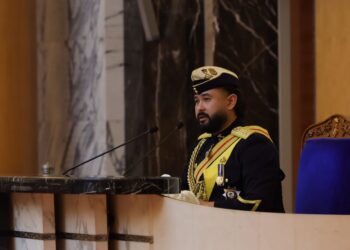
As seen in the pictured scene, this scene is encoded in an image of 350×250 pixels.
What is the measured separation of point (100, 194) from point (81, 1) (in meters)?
4.02

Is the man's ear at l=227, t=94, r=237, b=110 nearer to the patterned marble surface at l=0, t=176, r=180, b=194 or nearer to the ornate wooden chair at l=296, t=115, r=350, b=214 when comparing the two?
the ornate wooden chair at l=296, t=115, r=350, b=214

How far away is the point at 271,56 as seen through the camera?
693 cm

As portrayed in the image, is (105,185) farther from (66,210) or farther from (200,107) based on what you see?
(200,107)

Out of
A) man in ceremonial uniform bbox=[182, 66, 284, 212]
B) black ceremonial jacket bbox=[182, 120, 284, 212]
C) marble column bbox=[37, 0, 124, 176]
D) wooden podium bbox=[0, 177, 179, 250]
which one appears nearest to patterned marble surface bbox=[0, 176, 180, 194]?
wooden podium bbox=[0, 177, 179, 250]

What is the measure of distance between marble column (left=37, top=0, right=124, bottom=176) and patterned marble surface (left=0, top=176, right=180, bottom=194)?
3.36 m

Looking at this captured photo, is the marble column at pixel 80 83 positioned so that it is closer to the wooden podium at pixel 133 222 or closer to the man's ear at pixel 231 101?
the man's ear at pixel 231 101

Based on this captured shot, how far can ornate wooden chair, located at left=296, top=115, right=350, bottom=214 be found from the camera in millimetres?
3545

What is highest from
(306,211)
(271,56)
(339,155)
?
(271,56)

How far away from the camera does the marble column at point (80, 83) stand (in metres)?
6.72

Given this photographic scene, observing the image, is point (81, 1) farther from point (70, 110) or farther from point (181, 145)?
point (181, 145)

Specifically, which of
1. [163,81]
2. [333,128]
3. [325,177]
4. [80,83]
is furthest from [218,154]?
[80,83]

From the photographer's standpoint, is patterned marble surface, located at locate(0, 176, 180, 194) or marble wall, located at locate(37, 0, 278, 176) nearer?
patterned marble surface, located at locate(0, 176, 180, 194)

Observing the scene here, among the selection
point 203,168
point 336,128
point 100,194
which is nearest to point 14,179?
point 100,194

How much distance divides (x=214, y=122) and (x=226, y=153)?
15 centimetres
